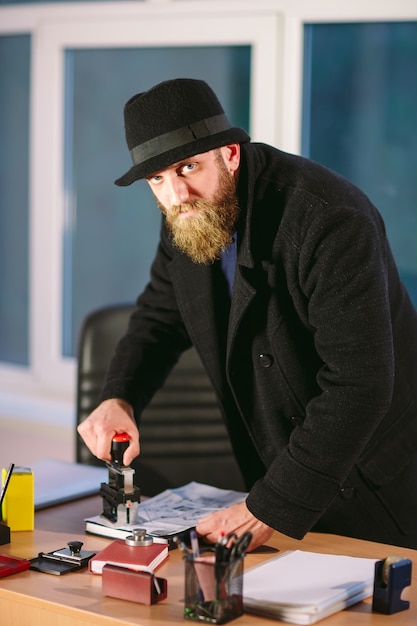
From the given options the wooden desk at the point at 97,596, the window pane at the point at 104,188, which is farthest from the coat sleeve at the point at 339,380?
the window pane at the point at 104,188

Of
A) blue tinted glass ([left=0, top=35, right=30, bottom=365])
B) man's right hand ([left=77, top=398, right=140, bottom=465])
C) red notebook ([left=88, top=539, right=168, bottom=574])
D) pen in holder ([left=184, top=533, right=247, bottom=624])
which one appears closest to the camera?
pen in holder ([left=184, top=533, right=247, bottom=624])

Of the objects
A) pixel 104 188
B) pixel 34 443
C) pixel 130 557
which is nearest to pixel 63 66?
pixel 104 188

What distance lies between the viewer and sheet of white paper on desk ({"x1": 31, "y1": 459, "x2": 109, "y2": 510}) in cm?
225

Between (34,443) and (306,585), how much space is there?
228 centimetres

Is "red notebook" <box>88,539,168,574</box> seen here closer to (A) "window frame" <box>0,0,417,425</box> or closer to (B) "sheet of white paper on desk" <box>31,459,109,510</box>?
(B) "sheet of white paper on desk" <box>31,459,109,510</box>

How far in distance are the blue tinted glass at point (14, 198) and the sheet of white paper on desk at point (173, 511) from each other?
1.96 meters

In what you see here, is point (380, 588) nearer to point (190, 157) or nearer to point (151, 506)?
point (151, 506)

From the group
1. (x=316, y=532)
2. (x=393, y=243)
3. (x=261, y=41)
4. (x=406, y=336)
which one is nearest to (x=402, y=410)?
(x=406, y=336)

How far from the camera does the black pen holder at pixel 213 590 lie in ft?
5.07

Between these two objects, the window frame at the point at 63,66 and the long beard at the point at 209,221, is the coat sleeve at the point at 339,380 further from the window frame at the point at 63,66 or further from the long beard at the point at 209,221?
the window frame at the point at 63,66

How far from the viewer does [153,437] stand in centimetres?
288

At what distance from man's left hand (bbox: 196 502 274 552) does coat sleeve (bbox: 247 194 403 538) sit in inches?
1.2

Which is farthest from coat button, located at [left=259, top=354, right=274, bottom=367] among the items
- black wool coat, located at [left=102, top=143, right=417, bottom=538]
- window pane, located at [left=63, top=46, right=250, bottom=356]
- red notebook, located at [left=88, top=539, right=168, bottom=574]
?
window pane, located at [left=63, top=46, right=250, bottom=356]

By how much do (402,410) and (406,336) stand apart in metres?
0.16
